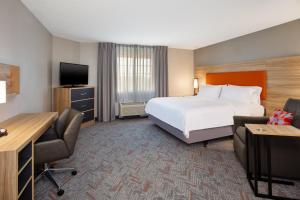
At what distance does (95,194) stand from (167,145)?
1.77 meters

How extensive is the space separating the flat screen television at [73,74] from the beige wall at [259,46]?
13.5 feet

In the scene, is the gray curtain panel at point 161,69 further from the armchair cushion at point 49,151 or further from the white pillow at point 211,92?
the armchair cushion at point 49,151

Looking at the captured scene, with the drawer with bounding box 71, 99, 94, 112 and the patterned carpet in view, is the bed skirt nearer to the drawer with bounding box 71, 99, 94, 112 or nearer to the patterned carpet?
the patterned carpet

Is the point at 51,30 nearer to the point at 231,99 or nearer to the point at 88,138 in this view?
the point at 88,138

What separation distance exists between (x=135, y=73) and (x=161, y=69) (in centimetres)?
95

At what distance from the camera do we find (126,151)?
3.15 metres

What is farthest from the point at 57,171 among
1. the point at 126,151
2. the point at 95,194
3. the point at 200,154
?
the point at 200,154

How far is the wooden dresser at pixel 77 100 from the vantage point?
4.27 metres

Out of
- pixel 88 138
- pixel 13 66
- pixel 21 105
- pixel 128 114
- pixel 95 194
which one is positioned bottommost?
pixel 95 194

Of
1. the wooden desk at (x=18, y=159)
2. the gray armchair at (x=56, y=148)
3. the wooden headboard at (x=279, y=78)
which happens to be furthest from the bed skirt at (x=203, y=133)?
the wooden desk at (x=18, y=159)

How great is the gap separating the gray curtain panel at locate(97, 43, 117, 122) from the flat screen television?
47cm

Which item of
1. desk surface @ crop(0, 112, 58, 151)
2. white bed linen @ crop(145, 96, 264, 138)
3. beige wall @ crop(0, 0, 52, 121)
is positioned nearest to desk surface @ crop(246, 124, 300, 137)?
white bed linen @ crop(145, 96, 264, 138)

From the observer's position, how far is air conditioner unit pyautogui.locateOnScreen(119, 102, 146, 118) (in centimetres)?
562

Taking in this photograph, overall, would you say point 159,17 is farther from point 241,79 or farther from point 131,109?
point 131,109
